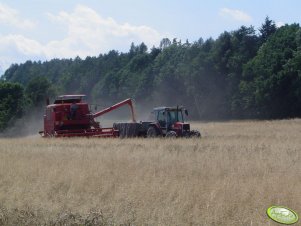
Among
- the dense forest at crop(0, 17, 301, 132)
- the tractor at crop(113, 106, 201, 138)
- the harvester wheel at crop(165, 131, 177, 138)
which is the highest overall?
the dense forest at crop(0, 17, 301, 132)

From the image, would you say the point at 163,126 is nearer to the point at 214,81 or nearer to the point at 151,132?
the point at 151,132

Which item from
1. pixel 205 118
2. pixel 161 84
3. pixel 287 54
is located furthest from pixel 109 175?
pixel 161 84

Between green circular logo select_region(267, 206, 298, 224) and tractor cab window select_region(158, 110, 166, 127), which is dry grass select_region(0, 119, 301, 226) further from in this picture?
tractor cab window select_region(158, 110, 166, 127)

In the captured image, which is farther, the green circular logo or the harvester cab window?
the harvester cab window

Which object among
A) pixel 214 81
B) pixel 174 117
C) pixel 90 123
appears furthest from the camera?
pixel 214 81

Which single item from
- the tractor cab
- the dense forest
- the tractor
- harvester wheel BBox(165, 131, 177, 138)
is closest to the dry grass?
harvester wheel BBox(165, 131, 177, 138)

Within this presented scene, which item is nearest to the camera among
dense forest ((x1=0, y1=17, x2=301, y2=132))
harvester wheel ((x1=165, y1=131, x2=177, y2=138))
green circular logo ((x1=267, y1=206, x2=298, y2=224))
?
green circular logo ((x1=267, y1=206, x2=298, y2=224))

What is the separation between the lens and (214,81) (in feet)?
300

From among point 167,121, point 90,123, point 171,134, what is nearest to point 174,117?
point 167,121

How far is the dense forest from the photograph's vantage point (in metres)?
70.4

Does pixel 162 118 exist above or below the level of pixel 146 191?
above

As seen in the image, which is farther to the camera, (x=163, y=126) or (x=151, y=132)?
(x=151, y=132)

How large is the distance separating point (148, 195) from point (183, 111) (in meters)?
19.9

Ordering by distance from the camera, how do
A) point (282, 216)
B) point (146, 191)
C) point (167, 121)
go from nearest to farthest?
point (282, 216) → point (146, 191) → point (167, 121)
